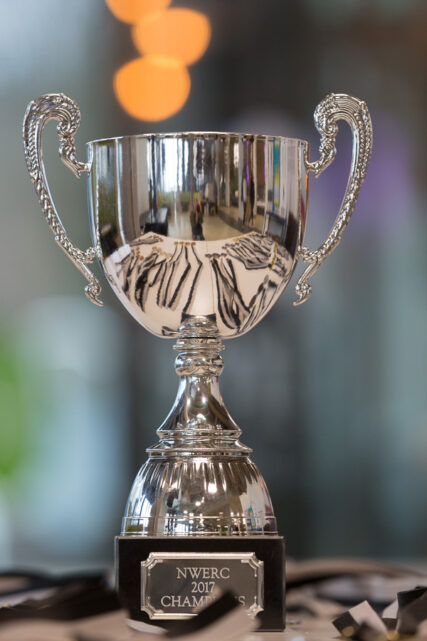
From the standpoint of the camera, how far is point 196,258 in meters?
0.68

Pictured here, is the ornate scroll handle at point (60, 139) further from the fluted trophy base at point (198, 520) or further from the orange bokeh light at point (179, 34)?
the orange bokeh light at point (179, 34)

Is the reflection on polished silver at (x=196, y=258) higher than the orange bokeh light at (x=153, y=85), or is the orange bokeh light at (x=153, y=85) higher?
the orange bokeh light at (x=153, y=85)

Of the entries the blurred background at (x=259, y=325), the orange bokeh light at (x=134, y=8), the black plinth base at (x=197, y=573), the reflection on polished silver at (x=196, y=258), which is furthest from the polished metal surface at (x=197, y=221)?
the orange bokeh light at (x=134, y=8)

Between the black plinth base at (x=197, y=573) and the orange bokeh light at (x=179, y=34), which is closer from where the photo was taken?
the black plinth base at (x=197, y=573)

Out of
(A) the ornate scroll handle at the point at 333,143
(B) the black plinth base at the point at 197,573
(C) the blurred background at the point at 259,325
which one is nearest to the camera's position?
(B) the black plinth base at the point at 197,573

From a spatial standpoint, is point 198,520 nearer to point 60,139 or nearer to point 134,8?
point 60,139

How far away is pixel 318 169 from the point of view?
0.74 m

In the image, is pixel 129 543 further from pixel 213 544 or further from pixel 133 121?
pixel 133 121

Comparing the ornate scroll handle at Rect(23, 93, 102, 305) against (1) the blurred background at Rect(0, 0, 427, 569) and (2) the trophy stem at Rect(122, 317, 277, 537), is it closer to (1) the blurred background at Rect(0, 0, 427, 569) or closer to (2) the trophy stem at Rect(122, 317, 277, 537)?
(2) the trophy stem at Rect(122, 317, 277, 537)

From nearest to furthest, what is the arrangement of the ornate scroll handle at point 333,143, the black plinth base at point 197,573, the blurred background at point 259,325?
Result: the black plinth base at point 197,573
the ornate scroll handle at point 333,143
the blurred background at point 259,325

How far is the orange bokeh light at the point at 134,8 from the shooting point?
1581mm

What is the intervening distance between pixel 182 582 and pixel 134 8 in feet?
3.80

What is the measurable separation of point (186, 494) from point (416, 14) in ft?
3.89

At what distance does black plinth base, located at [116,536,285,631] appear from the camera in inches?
25.6
